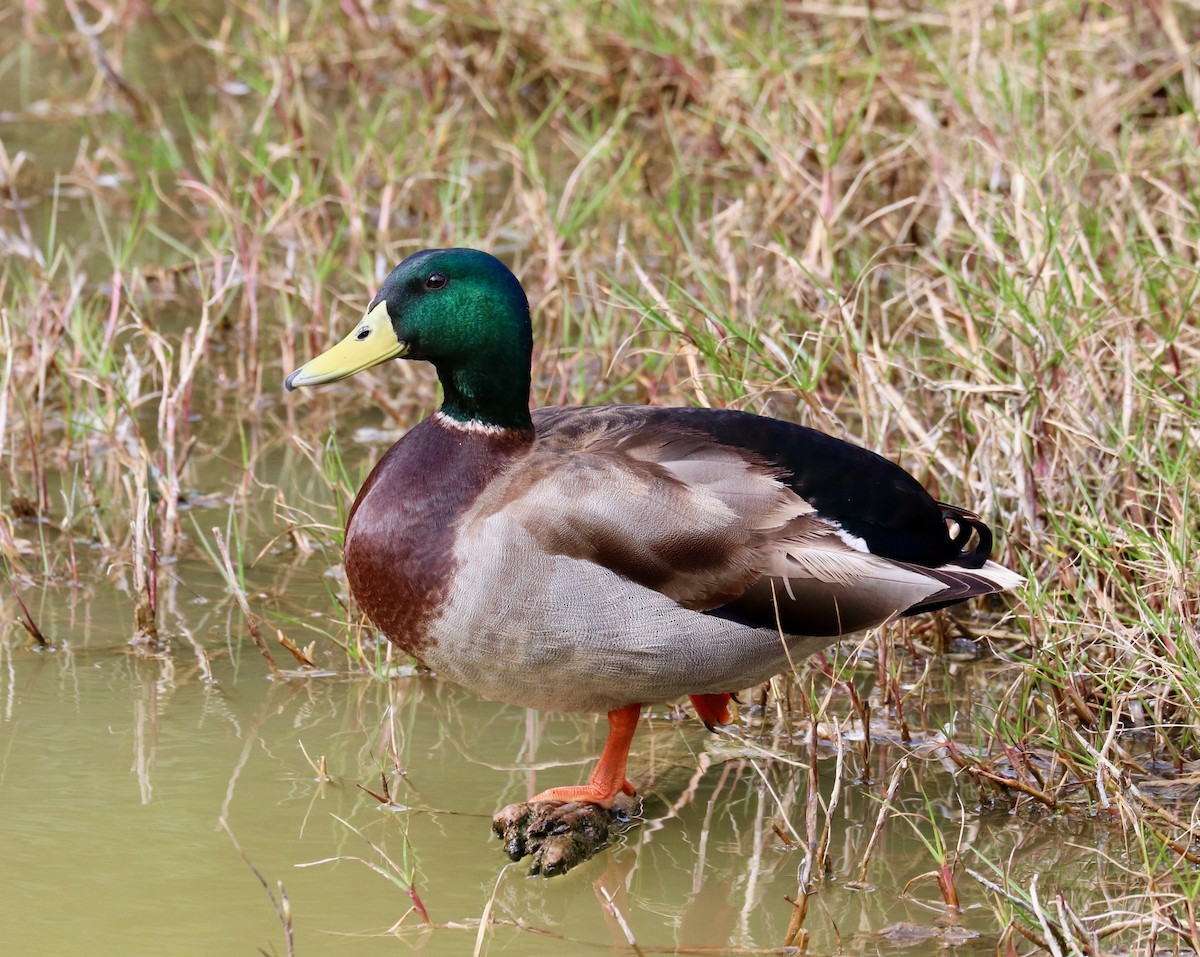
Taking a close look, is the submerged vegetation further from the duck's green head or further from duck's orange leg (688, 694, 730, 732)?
the duck's green head

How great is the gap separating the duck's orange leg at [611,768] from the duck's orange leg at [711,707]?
0.16 m

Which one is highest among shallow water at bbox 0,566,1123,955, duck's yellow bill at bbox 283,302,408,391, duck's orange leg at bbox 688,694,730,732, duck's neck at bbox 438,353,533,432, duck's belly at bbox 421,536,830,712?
duck's yellow bill at bbox 283,302,408,391

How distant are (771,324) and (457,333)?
5.73 feet

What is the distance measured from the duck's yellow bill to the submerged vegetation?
0.69 metres

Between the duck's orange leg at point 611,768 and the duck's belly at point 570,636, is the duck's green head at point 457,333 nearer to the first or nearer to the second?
the duck's belly at point 570,636

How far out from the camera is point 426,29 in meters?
7.62

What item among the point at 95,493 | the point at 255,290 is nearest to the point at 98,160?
the point at 255,290

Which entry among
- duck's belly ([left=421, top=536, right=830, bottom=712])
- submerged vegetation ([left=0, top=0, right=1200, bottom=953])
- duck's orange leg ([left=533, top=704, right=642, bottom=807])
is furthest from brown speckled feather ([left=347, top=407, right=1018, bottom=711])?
submerged vegetation ([left=0, top=0, right=1200, bottom=953])

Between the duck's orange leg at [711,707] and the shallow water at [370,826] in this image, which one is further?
the duck's orange leg at [711,707]

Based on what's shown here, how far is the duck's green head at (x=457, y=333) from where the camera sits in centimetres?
354

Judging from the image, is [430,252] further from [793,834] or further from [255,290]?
[255,290]

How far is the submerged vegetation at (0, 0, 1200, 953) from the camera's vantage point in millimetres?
3650

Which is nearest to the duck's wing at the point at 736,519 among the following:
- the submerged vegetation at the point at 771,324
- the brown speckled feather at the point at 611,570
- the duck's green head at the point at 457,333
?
the brown speckled feather at the point at 611,570

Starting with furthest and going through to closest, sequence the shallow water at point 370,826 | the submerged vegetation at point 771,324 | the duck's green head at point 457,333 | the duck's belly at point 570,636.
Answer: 1. the submerged vegetation at point 771,324
2. the duck's green head at point 457,333
3. the duck's belly at point 570,636
4. the shallow water at point 370,826
